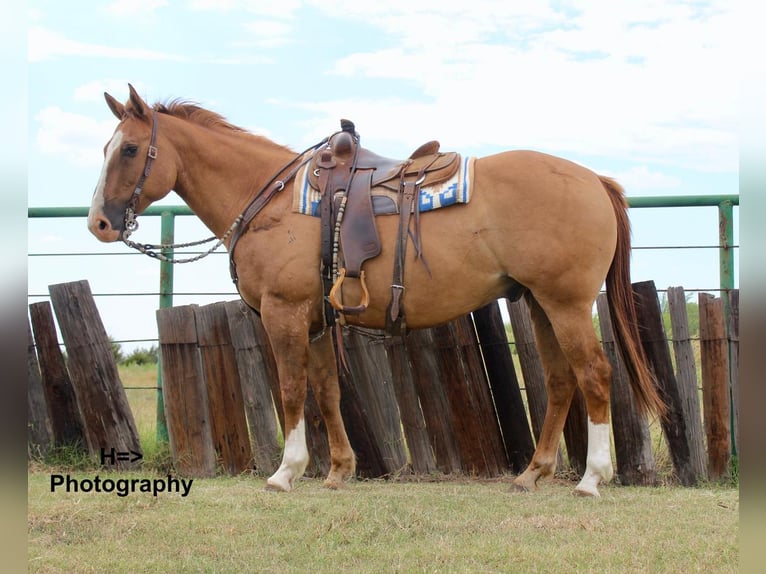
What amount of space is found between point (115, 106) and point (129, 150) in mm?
351

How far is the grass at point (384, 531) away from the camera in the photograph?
12.6 ft

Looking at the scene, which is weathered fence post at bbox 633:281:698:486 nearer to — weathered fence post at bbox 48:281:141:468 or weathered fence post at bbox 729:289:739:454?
weathered fence post at bbox 729:289:739:454

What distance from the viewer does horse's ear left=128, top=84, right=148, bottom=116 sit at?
5.45m

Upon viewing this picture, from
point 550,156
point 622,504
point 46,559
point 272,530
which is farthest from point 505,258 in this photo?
point 46,559

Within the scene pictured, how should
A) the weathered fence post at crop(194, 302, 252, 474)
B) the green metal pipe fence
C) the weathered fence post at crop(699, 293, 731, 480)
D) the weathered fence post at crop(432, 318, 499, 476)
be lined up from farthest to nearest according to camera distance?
the green metal pipe fence → the weathered fence post at crop(194, 302, 252, 474) → the weathered fence post at crop(432, 318, 499, 476) → the weathered fence post at crop(699, 293, 731, 480)

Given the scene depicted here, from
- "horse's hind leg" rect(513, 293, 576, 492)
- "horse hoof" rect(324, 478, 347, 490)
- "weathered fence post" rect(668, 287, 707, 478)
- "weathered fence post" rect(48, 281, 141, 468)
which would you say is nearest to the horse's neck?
"weathered fence post" rect(48, 281, 141, 468)

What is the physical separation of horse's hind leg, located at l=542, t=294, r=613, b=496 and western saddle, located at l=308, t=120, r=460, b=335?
104 centimetres

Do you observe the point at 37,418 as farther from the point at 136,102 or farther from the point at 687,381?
the point at 687,381

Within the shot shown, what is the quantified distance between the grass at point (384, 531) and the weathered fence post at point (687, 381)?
0.51 meters

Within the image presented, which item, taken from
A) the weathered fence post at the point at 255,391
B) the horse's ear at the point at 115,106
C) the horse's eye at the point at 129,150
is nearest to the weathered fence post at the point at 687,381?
the weathered fence post at the point at 255,391

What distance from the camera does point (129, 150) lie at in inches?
218

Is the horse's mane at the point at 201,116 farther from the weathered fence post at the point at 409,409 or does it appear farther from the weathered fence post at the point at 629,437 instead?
the weathered fence post at the point at 629,437

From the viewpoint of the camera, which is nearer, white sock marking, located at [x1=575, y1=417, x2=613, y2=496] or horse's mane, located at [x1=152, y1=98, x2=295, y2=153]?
white sock marking, located at [x1=575, y1=417, x2=613, y2=496]

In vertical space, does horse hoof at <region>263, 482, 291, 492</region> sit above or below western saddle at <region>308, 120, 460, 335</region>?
below
